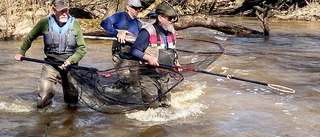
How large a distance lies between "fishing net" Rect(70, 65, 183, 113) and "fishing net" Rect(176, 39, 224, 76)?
1430mm

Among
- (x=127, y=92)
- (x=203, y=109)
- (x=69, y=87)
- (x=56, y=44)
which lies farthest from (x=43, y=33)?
(x=203, y=109)

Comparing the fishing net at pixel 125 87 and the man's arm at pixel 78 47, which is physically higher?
the man's arm at pixel 78 47

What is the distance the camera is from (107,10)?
591 inches

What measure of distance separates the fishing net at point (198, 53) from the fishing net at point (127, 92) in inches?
56.3

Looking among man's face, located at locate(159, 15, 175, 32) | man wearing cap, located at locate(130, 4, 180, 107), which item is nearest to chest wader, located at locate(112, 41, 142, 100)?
man wearing cap, located at locate(130, 4, 180, 107)

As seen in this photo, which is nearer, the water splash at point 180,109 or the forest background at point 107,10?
the water splash at point 180,109

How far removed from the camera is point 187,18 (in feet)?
49.5

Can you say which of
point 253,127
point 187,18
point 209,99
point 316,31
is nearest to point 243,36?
point 187,18

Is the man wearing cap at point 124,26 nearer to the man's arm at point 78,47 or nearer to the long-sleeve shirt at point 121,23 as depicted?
the long-sleeve shirt at point 121,23

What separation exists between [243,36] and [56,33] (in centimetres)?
1120

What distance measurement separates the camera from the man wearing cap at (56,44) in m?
5.59

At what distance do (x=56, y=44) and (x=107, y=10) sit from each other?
951cm

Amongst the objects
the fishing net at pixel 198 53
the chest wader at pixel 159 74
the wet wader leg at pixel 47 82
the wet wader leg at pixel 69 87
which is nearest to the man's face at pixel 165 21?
the chest wader at pixel 159 74

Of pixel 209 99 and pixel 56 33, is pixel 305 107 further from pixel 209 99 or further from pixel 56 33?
pixel 56 33
